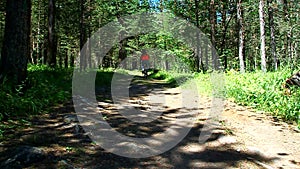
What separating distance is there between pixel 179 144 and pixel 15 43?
6.60 m

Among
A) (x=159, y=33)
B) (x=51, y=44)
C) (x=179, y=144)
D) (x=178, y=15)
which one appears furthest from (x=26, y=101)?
(x=178, y=15)

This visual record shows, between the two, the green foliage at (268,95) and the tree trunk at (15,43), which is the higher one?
the tree trunk at (15,43)

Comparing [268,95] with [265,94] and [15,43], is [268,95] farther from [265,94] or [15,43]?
[15,43]

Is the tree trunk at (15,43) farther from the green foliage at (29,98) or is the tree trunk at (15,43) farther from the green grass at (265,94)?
the green grass at (265,94)

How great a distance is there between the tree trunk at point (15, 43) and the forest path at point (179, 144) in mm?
1952

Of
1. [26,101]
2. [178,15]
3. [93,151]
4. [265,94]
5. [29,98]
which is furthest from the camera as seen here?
[178,15]

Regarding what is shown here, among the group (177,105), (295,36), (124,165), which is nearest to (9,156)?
(124,165)

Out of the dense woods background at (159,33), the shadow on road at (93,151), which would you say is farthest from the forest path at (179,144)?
the dense woods background at (159,33)

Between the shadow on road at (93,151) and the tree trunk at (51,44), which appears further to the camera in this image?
the tree trunk at (51,44)

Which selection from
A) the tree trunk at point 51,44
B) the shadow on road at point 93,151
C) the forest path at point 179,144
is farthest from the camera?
the tree trunk at point 51,44

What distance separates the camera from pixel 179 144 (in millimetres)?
6492

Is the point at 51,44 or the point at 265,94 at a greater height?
the point at 51,44

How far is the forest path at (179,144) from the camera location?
5219mm

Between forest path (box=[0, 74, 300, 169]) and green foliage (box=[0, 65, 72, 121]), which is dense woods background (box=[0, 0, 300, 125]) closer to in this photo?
green foliage (box=[0, 65, 72, 121])
